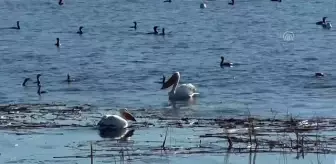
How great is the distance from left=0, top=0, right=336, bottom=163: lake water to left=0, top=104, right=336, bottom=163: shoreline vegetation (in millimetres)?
1091

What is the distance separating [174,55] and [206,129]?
14.7 meters

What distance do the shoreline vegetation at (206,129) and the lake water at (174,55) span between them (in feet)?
Answer: 3.58

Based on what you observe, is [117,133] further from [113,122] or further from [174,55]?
[174,55]

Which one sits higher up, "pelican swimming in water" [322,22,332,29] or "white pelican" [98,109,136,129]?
"white pelican" [98,109,136,129]

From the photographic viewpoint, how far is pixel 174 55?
109 feet

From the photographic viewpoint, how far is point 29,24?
144 feet

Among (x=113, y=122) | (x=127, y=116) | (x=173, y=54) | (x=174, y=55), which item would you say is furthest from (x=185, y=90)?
(x=173, y=54)

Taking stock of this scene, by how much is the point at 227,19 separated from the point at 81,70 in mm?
16642

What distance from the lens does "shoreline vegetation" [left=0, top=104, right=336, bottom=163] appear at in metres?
16.3

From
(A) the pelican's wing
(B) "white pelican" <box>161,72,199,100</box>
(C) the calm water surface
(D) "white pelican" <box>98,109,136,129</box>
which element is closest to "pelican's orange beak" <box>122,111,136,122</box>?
(D) "white pelican" <box>98,109,136,129</box>

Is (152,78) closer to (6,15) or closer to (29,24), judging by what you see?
(29,24)

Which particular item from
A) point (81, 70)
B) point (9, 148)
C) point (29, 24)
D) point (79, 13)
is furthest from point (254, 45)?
point (9, 148)

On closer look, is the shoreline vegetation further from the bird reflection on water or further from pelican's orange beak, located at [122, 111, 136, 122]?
pelican's orange beak, located at [122, 111, 136, 122]

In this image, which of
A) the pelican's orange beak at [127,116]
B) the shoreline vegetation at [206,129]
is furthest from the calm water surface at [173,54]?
the pelican's orange beak at [127,116]
